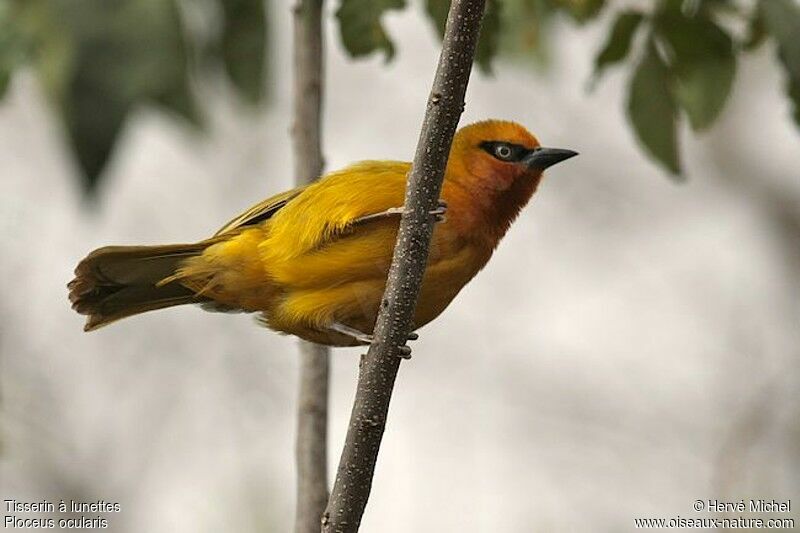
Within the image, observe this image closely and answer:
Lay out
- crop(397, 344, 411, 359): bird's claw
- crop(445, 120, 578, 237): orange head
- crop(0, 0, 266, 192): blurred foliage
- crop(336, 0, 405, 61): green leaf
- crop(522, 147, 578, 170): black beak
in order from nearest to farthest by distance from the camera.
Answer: crop(0, 0, 266, 192): blurred foliage → crop(397, 344, 411, 359): bird's claw → crop(336, 0, 405, 61): green leaf → crop(445, 120, 578, 237): orange head → crop(522, 147, 578, 170): black beak

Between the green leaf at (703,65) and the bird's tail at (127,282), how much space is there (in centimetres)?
169

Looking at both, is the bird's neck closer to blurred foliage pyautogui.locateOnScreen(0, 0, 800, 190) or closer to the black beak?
the black beak

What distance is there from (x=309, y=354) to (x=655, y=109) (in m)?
1.44

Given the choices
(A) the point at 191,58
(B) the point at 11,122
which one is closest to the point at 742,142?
(B) the point at 11,122

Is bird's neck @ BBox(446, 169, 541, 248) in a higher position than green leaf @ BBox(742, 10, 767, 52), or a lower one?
lower

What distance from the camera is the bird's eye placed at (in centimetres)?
432

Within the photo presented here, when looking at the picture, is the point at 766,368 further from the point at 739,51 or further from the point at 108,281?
the point at 108,281

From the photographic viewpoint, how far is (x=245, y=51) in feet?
11.6

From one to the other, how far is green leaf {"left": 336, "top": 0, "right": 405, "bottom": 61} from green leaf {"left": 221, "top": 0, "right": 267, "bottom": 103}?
24cm

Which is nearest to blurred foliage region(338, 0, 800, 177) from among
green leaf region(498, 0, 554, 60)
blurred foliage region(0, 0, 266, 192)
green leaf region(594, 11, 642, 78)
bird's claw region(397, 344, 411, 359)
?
green leaf region(594, 11, 642, 78)

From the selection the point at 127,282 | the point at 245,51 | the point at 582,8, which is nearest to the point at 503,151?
the point at 582,8

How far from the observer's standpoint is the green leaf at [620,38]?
372cm

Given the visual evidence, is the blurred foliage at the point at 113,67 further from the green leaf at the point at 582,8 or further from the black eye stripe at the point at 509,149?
the black eye stripe at the point at 509,149

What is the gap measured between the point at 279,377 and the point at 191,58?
249 inches
